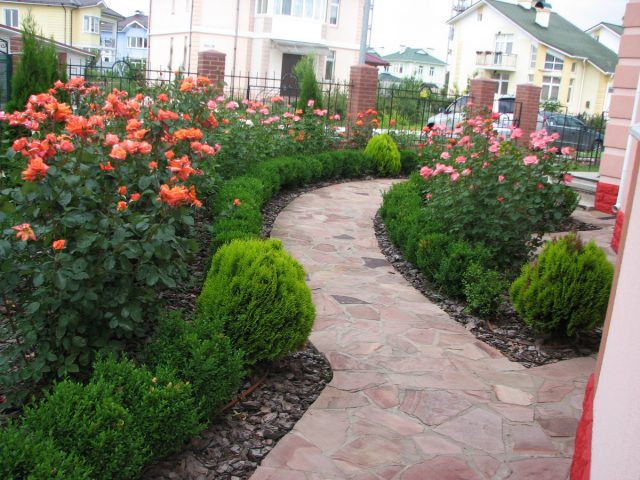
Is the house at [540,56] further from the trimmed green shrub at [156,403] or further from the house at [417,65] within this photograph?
the trimmed green shrub at [156,403]

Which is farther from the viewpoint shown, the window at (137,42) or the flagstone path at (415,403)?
the window at (137,42)

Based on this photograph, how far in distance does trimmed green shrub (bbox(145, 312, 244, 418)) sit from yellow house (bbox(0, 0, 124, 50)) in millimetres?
47576

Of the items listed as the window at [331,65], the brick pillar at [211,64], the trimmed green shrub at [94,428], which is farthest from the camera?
the window at [331,65]

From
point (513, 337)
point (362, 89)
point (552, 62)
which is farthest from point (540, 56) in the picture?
point (513, 337)

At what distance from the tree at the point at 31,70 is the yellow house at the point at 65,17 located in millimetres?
40477

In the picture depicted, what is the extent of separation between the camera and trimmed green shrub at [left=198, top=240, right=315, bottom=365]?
3.74 m

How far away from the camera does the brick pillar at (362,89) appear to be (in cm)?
1359

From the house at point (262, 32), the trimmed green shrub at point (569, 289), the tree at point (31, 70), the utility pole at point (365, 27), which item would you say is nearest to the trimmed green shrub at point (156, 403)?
the trimmed green shrub at point (569, 289)

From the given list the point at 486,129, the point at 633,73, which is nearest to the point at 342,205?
the point at 486,129

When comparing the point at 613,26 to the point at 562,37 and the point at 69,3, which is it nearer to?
the point at 562,37

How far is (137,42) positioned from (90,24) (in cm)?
953

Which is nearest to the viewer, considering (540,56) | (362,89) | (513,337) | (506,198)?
(513,337)

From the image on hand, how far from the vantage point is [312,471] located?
10.2 feet

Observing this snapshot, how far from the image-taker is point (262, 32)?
3281 centimetres
